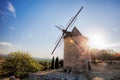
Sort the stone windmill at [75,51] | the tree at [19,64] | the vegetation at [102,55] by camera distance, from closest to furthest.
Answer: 1. the stone windmill at [75,51]
2. the tree at [19,64]
3. the vegetation at [102,55]

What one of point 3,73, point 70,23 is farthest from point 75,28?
point 3,73

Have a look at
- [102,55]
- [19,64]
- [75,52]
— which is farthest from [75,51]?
[102,55]

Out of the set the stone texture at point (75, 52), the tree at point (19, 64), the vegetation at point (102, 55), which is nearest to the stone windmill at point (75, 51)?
the stone texture at point (75, 52)

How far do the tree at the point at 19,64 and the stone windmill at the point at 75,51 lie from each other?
782cm

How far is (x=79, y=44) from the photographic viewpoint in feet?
53.2

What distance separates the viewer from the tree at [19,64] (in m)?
19.3

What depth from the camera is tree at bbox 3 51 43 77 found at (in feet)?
63.5

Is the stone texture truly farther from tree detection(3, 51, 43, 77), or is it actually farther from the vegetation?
the vegetation

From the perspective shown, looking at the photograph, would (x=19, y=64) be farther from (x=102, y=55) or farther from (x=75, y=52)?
(x=102, y=55)

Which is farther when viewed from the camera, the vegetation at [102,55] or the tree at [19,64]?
the vegetation at [102,55]

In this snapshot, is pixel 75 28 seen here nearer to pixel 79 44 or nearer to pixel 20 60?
pixel 79 44

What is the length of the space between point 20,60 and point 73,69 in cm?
1008

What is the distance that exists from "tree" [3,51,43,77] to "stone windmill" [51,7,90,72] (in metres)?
7.82

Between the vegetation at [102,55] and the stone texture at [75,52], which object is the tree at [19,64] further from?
the vegetation at [102,55]
